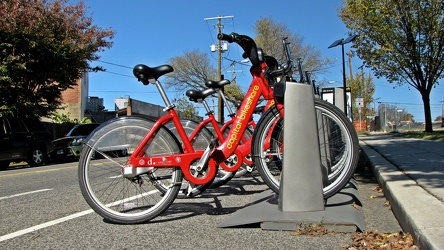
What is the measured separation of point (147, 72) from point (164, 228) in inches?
63.4

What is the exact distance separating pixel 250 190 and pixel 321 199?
2324mm

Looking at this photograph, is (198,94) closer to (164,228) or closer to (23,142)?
(164,228)

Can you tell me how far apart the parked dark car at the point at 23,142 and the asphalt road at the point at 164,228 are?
344 inches

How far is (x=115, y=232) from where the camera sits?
4.07 m

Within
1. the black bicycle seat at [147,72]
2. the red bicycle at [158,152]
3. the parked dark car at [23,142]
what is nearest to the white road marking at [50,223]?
the red bicycle at [158,152]

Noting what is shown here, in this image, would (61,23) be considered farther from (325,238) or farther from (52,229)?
(325,238)

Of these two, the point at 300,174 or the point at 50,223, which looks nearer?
the point at 300,174

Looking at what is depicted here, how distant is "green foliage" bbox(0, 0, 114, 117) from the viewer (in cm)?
1571

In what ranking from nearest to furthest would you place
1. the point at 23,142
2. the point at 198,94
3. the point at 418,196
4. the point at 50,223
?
the point at 418,196 → the point at 50,223 → the point at 198,94 → the point at 23,142

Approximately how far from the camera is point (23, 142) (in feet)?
49.0

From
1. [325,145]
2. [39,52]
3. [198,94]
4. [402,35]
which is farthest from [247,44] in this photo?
[402,35]

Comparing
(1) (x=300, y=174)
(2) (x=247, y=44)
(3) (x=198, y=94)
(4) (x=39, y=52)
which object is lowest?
(1) (x=300, y=174)

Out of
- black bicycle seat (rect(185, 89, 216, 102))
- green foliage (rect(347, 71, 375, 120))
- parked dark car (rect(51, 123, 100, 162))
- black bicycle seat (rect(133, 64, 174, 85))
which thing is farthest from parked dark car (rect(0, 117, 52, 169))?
green foliage (rect(347, 71, 375, 120))

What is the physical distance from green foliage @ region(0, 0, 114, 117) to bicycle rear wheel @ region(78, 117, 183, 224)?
12575 mm
